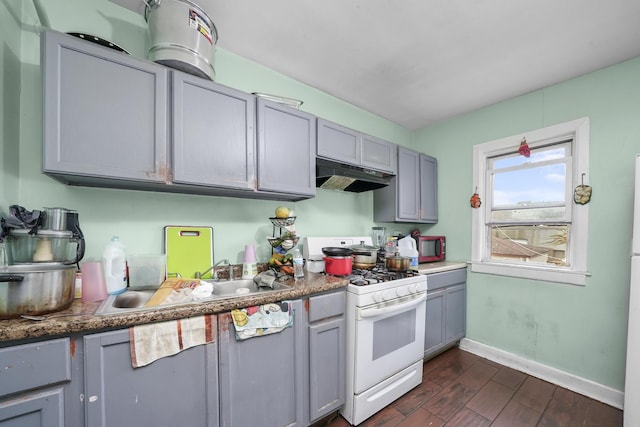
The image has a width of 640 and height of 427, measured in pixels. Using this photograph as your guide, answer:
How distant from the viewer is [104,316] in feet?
2.95

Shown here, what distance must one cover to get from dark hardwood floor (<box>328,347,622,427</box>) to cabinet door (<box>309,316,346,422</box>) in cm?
22

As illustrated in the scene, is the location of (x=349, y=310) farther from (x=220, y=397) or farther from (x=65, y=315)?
(x=65, y=315)

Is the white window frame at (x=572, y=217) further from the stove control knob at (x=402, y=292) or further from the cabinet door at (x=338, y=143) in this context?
the cabinet door at (x=338, y=143)

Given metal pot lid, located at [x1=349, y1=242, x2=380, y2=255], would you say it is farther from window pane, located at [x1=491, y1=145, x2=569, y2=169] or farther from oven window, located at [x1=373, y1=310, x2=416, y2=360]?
A: window pane, located at [x1=491, y1=145, x2=569, y2=169]

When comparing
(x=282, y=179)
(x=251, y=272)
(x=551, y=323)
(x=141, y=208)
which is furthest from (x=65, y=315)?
(x=551, y=323)

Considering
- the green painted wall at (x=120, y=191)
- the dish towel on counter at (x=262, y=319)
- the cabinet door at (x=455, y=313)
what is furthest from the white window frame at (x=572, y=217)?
the dish towel on counter at (x=262, y=319)

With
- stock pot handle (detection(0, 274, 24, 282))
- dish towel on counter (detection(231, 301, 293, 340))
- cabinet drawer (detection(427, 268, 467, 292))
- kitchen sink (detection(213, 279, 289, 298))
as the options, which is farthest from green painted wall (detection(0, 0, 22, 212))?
cabinet drawer (detection(427, 268, 467, 292))

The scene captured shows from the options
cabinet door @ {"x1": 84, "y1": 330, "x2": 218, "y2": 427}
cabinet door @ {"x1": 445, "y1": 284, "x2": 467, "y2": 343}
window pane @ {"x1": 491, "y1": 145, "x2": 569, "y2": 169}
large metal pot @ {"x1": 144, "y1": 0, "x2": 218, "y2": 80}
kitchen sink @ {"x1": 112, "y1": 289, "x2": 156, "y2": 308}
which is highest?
large metal pot @ {"x1": 144, "y1": 0, "x2": 218, "y2": 80}

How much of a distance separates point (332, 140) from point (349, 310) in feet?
4.42

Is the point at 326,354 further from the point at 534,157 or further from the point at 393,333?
the point at 534,157

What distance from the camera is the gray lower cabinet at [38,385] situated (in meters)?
0.76

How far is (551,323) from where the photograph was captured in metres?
2.05

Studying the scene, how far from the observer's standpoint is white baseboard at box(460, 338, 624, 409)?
5.68 feet

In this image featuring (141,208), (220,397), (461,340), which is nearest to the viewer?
(220,397)
